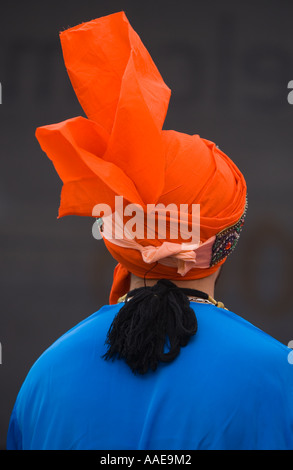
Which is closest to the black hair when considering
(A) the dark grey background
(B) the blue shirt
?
(B) the blue shirt

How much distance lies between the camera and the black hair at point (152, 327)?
1.11 meters

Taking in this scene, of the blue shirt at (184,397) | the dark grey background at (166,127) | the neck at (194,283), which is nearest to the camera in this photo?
the blue shirt at (184,397)

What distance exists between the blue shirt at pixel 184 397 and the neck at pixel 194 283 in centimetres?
6

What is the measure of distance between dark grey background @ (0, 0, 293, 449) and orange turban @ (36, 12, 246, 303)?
65.8 inches

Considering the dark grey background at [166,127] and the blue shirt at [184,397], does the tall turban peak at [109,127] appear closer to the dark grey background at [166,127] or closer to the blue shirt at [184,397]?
the blue shirt at [184,397]

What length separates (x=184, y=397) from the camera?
3.54 ft

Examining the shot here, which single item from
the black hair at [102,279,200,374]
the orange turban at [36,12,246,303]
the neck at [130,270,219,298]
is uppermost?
the orange turban at [36,12,246,303]

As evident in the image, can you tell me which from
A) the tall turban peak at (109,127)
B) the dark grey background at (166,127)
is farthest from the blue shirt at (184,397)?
the dark grey background at (166,127)

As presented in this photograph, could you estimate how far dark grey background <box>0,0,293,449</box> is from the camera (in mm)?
2869

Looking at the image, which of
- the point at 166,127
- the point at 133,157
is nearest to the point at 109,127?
the point at 133,157

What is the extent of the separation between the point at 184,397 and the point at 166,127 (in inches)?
79.5

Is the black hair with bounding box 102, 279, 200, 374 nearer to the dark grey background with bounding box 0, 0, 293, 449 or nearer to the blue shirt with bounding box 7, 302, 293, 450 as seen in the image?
the blue shirt with bounding box 7, 302, 293, 450
